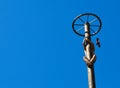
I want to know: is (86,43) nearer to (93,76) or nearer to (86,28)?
(86,28)

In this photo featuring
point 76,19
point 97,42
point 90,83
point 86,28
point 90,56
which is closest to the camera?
point 90,83

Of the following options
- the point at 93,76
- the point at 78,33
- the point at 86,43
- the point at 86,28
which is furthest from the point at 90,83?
the point at 78,33

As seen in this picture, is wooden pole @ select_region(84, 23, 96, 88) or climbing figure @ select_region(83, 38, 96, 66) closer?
wooden pole @ select_region(84, 23, 96, 88)

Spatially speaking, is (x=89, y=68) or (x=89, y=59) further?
(x=89, y=59)

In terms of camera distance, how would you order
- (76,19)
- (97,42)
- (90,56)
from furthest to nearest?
1. (76,19)
2. (97,42)
3. (90,56)

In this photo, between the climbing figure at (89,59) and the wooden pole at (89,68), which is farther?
the climbing figure at (89,59)

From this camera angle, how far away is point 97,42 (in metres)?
10.7

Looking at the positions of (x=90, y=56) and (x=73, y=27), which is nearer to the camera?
(x=90, y=56)

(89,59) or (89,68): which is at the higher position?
(89,59)

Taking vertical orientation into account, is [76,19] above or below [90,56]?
above

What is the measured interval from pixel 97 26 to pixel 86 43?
267 cm

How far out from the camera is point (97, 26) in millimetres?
11766

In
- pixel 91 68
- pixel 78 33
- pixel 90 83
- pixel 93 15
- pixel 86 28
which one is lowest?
pixel 90 83

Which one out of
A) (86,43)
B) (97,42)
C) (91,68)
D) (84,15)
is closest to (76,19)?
(84,15)
